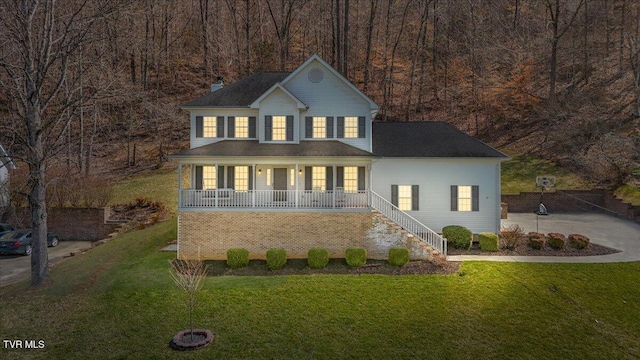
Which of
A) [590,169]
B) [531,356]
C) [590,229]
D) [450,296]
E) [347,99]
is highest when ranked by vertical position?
[347,99]

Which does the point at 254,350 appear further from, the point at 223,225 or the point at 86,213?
the point at 86,213

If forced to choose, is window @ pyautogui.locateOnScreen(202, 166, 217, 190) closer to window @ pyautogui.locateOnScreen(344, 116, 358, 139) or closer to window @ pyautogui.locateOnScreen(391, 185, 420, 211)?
window @ pyautogui.locateOnScreen(344, 116, 358, 139)

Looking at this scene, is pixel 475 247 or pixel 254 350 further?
pixel 475 247

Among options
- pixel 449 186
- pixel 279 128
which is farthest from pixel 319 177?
pixel 449 186

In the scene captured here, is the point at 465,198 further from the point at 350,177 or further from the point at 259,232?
the point at 259,232

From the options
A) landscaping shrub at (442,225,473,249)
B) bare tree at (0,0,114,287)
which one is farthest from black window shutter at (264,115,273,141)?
landscaping shrub at (442,225,473,249)

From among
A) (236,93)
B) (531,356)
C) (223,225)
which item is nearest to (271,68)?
(236,93)

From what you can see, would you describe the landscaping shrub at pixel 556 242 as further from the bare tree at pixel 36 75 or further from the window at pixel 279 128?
the bare tree at pixel 36 75

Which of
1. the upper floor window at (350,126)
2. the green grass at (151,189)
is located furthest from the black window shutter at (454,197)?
the green grass at (151,189)
